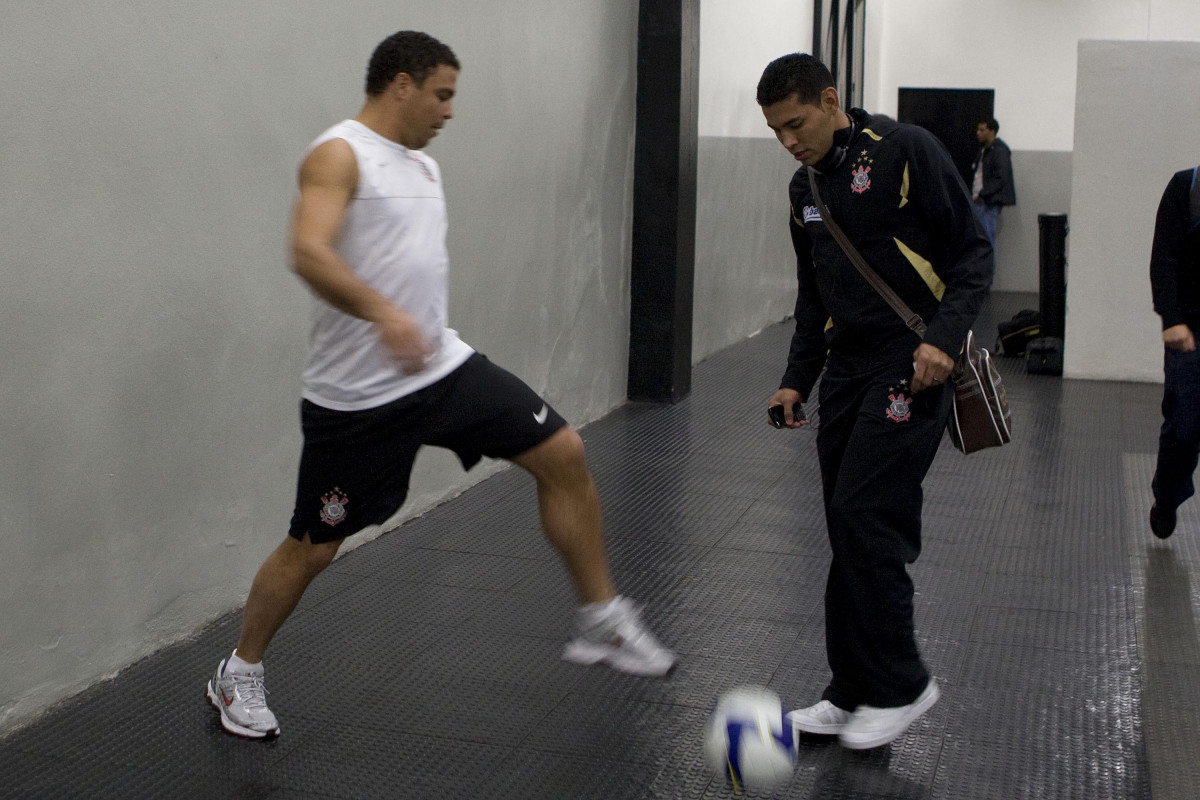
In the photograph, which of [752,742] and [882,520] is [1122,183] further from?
[752,742]

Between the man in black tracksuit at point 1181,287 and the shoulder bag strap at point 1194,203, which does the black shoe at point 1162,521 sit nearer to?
the man in black tracksuit at point 1181,287

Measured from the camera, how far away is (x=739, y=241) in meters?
10.3

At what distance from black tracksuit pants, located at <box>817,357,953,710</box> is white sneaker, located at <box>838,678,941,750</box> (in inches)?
0.8

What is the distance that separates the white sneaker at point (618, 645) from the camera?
314cm

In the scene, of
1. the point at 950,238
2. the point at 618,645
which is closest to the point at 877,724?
the point at 618,645

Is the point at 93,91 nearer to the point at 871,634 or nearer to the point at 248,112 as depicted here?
the point at 248,112

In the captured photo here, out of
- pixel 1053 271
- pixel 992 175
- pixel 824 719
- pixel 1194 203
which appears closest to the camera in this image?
pixel 824 719

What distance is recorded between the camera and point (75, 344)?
3.38 metres

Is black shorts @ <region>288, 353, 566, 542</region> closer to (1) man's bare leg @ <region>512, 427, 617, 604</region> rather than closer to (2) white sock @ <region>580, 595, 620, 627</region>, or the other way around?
(1) man's bare leg @ <region>512, 427, 617, 604</region>

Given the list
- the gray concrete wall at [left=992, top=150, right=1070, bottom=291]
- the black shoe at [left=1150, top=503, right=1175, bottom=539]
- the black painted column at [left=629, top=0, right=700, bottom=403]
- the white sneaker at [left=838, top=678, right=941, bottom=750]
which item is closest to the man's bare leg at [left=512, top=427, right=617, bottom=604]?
the white sneaker at [left=838, top=678, right=941, bottom=750]

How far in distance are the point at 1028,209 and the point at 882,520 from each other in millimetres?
12805

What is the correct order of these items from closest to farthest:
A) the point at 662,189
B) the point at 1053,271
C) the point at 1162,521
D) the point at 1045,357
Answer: the point at 1162,521 → the point at 662,189 → the point at 1045,357 → the point at 1053,271

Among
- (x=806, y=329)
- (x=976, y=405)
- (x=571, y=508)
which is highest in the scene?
(x=806, y=329)

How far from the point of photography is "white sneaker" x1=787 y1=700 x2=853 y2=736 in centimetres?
319
